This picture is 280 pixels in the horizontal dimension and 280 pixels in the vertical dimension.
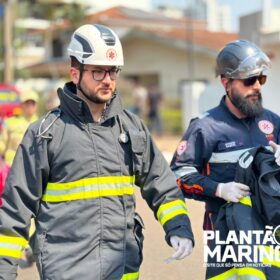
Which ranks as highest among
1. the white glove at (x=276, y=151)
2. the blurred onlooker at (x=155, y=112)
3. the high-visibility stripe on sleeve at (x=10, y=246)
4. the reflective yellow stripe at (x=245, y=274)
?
the white glove at (x=276, y=151)

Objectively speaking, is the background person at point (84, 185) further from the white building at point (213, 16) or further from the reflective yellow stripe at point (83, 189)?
the white building at point (213, 16)

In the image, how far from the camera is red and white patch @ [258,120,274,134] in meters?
3.96

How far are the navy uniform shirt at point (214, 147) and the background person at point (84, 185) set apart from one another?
52 cm

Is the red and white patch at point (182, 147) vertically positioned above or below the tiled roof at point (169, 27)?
below

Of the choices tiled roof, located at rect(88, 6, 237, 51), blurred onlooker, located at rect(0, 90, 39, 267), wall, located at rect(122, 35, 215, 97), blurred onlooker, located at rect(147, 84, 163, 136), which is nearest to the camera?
blurred onlooker, located at rect(0, 90, 39, 267)

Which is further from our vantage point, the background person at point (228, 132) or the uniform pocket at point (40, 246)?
the background person at point (228, 132)

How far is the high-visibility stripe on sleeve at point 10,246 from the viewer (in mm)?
3115

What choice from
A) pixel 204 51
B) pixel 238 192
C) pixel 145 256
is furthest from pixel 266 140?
pixel 204 51

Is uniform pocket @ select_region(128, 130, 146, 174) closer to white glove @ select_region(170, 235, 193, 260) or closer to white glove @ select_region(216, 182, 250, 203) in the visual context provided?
white glove @ select_region(170, 235, 193, 260)

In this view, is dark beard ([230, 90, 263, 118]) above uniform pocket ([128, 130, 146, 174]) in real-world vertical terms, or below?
above

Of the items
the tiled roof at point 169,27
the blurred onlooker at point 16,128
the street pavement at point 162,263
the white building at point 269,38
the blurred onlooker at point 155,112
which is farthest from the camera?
the tiled roof at point 169,27

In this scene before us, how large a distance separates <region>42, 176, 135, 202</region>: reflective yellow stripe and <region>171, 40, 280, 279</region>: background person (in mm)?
735

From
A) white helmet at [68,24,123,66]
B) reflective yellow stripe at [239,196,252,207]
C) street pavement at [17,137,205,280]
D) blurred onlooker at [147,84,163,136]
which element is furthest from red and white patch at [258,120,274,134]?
blurred onlooker at [147,84,163,136]

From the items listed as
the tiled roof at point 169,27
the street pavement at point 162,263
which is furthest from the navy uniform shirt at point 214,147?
the tiled roof at point 169,27
